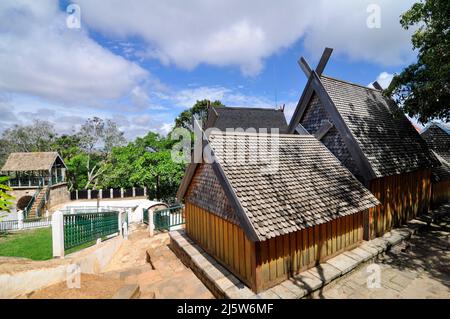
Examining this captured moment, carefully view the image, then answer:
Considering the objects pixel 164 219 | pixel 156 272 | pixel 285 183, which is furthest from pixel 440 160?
pixel 156 272

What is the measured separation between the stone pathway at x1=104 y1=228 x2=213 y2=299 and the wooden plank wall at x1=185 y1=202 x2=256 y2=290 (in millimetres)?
934

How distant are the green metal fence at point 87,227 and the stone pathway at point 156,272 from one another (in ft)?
3.92

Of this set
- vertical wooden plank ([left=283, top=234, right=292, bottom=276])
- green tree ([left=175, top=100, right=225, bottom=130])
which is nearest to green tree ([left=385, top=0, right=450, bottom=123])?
vertical wooden plank ([left=283, top=234, right=292, bottom=276])

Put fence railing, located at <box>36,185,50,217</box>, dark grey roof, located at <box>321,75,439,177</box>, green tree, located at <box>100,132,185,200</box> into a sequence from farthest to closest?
fence railing, located at <box>36,185,50,217</box>
green tree, located at <box>100,132,185,200</box>
dark grey roof, located at <box>321,75,439,177</box>

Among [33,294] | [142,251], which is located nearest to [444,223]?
[142,251]

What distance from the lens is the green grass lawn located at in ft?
35.0

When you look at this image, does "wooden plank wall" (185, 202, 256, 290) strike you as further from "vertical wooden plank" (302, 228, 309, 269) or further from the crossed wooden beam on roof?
the crossed wooden beam on roof

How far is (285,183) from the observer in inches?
261

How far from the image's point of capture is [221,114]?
2459 centimetres

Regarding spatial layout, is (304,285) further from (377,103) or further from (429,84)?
(377,103)

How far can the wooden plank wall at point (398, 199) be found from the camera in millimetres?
8386

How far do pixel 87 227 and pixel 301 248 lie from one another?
8564 mm

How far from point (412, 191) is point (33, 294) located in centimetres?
1384
